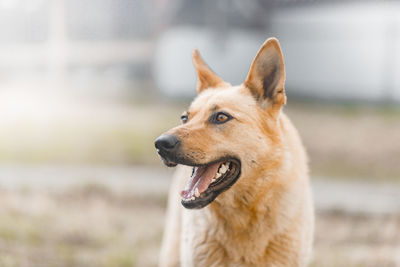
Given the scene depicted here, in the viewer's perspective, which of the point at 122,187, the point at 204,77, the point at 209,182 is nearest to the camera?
the point at 209,182

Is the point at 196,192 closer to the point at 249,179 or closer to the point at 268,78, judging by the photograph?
the point at 249,179

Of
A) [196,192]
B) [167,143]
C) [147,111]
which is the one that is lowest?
[147,111]

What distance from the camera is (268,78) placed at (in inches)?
111

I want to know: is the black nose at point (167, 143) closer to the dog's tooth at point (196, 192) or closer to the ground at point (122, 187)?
the dog's tooth at point (196, 192)

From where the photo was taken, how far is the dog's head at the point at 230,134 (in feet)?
8.06

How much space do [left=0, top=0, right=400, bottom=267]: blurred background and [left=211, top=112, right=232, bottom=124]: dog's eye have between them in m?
2.19

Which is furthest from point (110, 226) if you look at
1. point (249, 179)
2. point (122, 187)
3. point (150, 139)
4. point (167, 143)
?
point (150, 139)

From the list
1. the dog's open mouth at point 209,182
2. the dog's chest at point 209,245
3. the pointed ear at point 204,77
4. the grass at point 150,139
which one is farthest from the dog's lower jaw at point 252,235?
the grass at point 150,139

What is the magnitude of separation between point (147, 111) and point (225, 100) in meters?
10.6

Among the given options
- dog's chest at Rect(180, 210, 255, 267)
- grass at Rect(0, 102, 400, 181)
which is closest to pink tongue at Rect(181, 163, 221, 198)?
dog's chest at Rect(180, 210, 255, 267)

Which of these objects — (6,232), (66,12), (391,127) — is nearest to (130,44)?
(66,12)

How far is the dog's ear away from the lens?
2.64 metres

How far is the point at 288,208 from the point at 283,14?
14.7 m

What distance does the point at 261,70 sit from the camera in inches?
109
